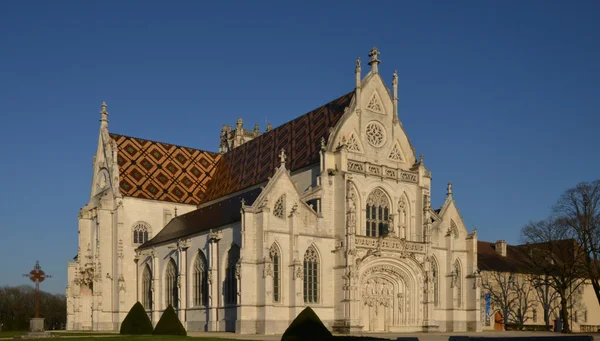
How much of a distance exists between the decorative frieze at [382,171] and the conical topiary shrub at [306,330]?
17777mm

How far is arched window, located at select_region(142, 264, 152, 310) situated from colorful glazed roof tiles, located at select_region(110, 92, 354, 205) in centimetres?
657

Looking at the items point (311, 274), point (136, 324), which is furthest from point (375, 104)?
point (136, 324)

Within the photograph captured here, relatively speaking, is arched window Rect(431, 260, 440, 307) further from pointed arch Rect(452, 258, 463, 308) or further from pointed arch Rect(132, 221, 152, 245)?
pointed arch Rect(132, 221, 152, 245)

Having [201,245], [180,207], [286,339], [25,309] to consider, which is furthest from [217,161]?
[25,309]

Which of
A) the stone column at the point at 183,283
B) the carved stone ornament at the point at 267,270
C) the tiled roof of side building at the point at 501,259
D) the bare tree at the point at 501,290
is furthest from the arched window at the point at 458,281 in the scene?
the stone column at the point at 183,283

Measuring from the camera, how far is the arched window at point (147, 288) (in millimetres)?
53625

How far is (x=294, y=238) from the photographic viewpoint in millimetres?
42375

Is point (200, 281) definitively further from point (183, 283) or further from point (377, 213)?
point (377, 213)

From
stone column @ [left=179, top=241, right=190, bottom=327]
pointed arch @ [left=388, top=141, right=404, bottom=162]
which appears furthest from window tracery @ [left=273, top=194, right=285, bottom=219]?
pointed arch @ [left=388, top=141, right=404, bottom=162]

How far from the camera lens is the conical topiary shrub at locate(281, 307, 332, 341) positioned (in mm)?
27750

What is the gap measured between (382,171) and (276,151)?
9.62 metres

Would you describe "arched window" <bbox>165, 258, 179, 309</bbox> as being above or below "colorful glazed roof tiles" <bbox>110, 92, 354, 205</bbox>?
below

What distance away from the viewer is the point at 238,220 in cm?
4366

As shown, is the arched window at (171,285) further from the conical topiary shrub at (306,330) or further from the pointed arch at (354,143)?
the conical topiary shrub at (306,330)
